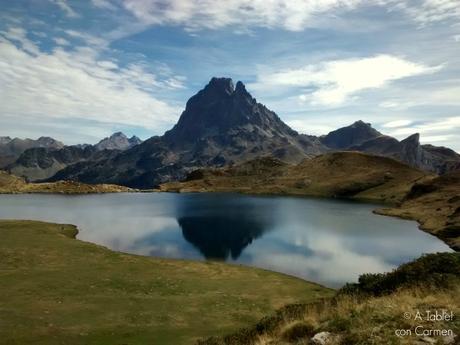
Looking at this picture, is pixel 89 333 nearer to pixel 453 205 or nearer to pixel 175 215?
pixel 175 215

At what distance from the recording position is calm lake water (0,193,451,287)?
71.4m

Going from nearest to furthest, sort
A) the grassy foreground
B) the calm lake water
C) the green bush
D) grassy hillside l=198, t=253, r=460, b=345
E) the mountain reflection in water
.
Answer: grassy hillside l=198, t=253, r=460, b=345 → the green bush → the grassy foreground → the calm lake water → the mountain reflection in water

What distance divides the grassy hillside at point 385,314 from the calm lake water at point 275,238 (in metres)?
29.3

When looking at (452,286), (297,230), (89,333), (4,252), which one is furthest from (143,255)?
(452,286)

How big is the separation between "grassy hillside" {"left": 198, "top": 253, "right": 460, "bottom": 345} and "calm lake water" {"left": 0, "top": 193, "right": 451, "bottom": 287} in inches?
1155

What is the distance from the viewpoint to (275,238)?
9681 centimetres

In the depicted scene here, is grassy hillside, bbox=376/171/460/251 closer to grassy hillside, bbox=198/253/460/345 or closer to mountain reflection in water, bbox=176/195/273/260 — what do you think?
mountain reflection in water, bbox=176/195/273/260

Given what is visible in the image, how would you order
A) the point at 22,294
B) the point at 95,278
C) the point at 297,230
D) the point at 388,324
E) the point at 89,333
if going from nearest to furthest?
the point at 388,324, the point at 89,333, the point at 22,294, the point at 95,278, the point at 297,230

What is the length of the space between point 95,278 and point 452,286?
4052 centimetres

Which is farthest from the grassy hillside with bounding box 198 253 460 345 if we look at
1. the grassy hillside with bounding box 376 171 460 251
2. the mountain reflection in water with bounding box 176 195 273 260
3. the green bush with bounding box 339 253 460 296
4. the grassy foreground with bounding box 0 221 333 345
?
the grassy hillside with bounding box 376 171 460 251

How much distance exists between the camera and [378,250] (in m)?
83.0

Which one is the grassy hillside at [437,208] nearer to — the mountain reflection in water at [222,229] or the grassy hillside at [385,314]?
the mountain reflection in water at [222,229]

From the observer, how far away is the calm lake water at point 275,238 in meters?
71.4

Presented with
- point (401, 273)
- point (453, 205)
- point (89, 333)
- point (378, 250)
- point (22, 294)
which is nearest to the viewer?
point (401, 273)
